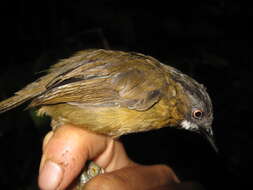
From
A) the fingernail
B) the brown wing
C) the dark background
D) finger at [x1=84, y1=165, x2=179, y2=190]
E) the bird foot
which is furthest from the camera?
the dark background

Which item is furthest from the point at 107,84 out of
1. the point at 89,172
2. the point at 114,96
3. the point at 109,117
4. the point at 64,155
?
the point at 89,172

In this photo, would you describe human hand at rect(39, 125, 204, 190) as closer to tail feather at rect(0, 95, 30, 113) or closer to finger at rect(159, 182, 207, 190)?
A: finger at rect(159, 182, 207, 190)

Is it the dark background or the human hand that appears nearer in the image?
the human hand

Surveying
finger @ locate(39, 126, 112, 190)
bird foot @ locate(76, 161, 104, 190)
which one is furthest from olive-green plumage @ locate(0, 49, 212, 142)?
bird foot @ locate(76, 161, 104, 190)

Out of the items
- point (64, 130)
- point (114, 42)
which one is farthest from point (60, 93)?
point (114, 42)

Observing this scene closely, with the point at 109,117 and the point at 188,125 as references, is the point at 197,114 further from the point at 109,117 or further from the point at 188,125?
the point at 109,117

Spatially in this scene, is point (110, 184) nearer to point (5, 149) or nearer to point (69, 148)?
point (69, 148)
